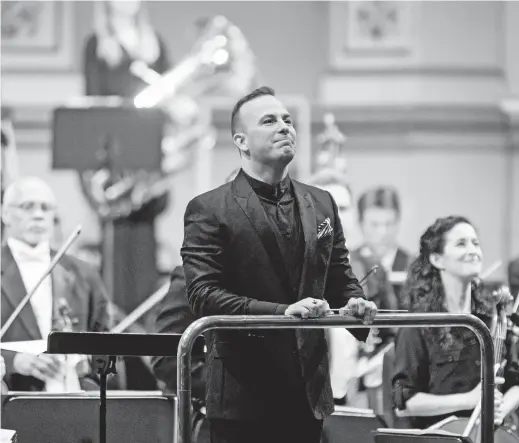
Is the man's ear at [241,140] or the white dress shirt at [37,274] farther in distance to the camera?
the white dress shirt at [37,274]

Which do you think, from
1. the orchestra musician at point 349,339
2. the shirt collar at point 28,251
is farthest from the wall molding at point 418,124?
the shirt collar at point 28,251

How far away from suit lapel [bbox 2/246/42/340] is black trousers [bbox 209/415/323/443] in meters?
1.77

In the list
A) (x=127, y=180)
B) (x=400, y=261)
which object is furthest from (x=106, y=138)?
(x=400, y=261)

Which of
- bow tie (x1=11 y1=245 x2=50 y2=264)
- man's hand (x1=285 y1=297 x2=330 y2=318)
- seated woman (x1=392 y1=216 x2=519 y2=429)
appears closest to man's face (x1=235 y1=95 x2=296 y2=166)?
man's hand (x1=285 y1=297 x2=330 y2=318)

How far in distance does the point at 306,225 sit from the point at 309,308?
1.01 ft

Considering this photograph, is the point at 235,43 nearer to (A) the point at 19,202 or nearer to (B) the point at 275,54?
(B) the point at 275,54

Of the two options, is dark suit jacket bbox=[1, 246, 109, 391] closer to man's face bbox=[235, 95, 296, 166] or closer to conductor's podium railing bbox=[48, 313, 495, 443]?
conductor's podium railing bbox=[48, 313, 495, 443]

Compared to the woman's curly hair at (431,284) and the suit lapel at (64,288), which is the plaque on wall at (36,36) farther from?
the woman's curly hair at (431,284)

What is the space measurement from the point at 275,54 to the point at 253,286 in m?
8.05

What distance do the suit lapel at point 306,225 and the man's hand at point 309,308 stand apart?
0.20m

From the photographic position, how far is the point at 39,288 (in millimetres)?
4785

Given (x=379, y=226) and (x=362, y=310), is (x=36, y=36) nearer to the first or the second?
(x=379, y=226)

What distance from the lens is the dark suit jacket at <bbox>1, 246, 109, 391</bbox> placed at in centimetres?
467

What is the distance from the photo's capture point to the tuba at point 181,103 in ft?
26.2
